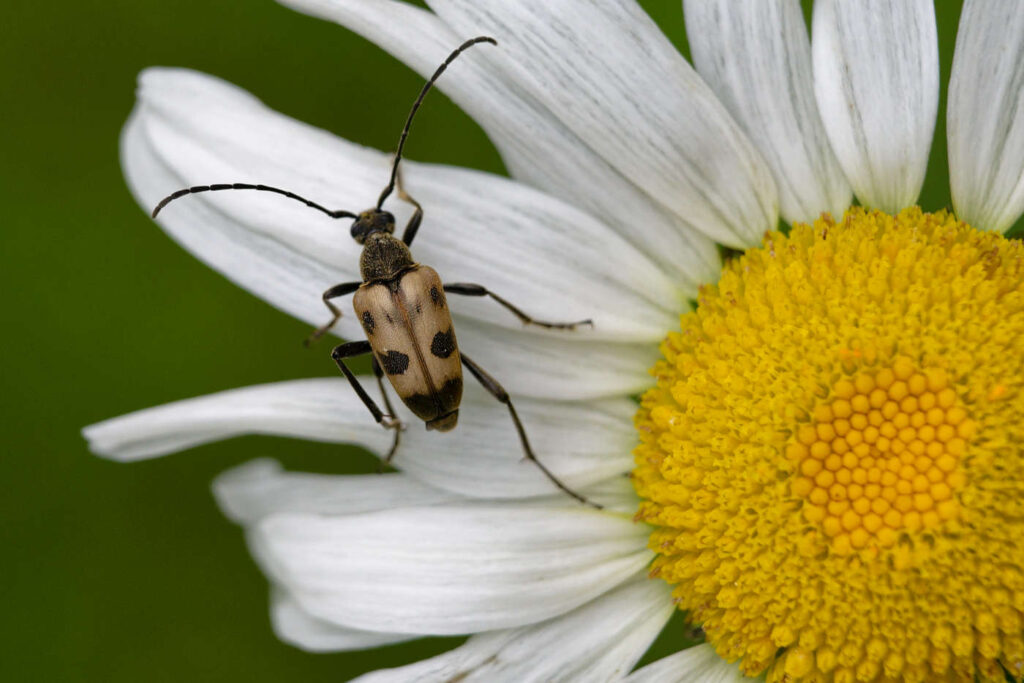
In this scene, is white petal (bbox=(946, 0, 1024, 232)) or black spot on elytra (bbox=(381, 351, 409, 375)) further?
black spot on elytra (bbox=(381, 351, 409, 375))

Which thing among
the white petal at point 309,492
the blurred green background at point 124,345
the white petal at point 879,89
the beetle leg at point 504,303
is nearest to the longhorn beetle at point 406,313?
the beetle leg at point 504,303

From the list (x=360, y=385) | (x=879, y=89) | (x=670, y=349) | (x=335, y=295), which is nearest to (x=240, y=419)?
(x=360, y=385)

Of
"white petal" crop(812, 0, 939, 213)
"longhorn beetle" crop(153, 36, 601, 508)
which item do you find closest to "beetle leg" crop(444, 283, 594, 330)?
"longhorn beetle" crop(153, 36, 601, 508)

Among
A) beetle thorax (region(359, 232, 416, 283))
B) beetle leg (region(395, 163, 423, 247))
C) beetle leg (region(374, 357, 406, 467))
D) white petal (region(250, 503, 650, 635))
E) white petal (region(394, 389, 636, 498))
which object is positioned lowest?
white petal (region(250, 503, 650, 635))

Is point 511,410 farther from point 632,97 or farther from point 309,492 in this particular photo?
point 632,97

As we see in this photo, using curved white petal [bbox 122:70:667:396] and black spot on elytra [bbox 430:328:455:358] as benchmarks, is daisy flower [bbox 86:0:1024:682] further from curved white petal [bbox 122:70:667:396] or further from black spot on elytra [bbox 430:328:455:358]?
black spot on elytra [bbox 430:328:455:358]
